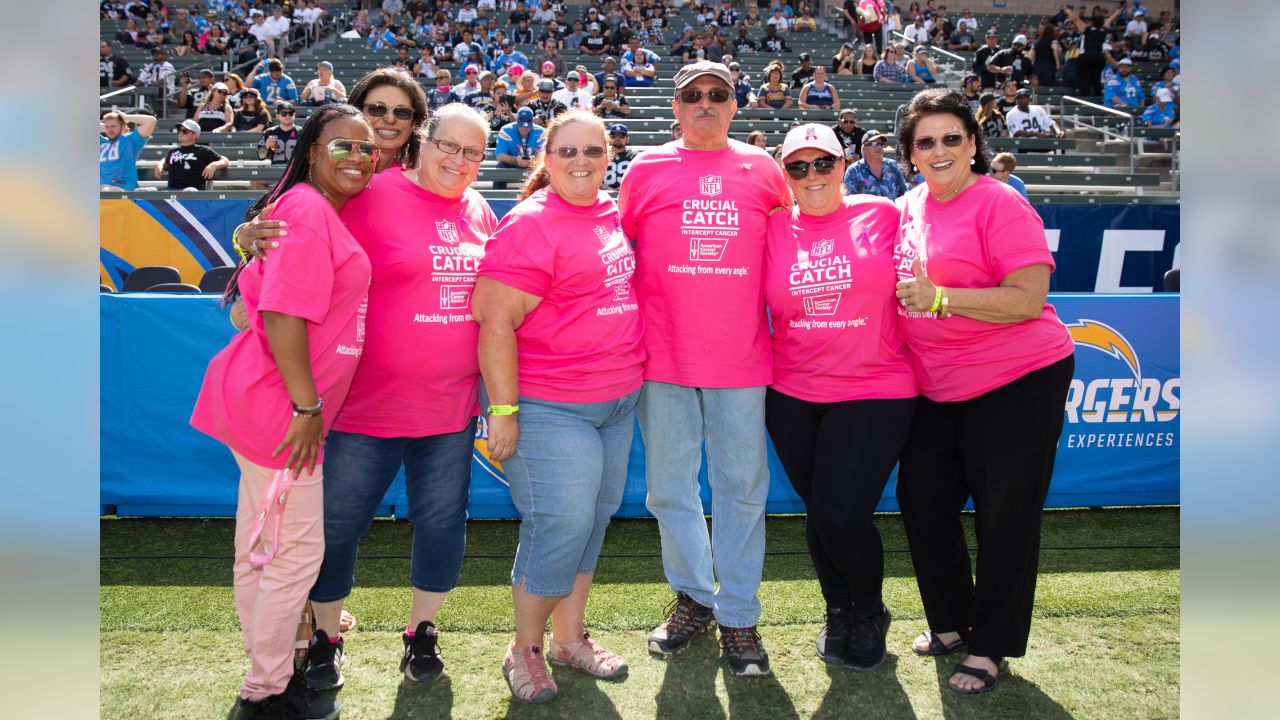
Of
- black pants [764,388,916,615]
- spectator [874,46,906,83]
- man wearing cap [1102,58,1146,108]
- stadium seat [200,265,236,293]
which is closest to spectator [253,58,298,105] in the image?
stadium seat [200,265,236,293]

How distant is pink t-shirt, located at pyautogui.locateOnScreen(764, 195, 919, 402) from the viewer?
129 inches

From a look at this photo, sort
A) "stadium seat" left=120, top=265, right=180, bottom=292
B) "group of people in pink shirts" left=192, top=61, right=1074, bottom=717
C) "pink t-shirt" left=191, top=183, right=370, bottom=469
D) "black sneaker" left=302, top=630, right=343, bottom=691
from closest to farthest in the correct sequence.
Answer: "pink t-shirt" left=191, top=183, right=370, bottom=469 < "group of people in pink shirts" left=192, top=61, right=1074, bottom=717 < "black sneaker" left=302, top=630, right=343, bottom=691 < "stadium seat" left=120, top=265, right=180, bottom=292

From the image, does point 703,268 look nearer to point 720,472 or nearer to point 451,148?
point 720,472

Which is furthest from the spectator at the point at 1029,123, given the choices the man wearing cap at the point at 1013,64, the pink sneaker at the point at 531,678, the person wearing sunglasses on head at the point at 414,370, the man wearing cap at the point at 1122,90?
the pink sneaker at the point at 531,678

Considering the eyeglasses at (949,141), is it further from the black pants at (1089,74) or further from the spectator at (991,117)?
the black pants at (1089,74)

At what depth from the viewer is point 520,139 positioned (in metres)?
11.4

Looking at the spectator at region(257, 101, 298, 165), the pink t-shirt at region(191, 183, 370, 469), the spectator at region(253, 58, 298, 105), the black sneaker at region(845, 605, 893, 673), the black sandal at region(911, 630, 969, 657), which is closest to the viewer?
the pink t-shirt at region(191, 183, 370, 469)

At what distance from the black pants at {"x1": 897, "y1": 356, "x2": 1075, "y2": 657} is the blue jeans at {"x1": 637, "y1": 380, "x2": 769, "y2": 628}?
0.58m

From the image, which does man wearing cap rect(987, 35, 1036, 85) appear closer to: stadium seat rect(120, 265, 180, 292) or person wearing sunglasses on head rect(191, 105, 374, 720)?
stadium seat rect(120, 265, 180, 292)

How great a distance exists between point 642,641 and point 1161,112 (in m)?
17.2

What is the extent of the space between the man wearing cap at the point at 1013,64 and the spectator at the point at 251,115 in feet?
40.7

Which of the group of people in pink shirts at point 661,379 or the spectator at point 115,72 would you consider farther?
the spectator at point 115,72

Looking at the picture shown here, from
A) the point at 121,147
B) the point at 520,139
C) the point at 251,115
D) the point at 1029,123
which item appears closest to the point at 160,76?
the point at 251,115

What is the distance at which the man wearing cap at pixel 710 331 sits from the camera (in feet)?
11.0
